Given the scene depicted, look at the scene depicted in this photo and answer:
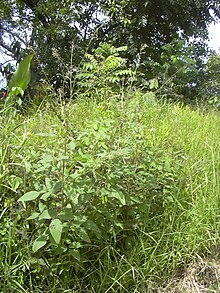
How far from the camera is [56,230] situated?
1071 millimetres

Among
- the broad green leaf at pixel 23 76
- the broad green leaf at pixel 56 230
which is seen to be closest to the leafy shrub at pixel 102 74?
the broad green leaf at pixel 23 76

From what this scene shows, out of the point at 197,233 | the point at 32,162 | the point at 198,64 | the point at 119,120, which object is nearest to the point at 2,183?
the point at 32,162

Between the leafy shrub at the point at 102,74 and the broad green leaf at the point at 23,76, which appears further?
the leafy shrub at the point at 102,74

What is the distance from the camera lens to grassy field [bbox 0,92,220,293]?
1200 millimetres

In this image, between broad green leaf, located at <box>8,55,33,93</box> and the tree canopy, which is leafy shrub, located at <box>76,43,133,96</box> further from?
the tree canopy

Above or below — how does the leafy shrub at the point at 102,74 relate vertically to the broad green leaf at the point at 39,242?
above

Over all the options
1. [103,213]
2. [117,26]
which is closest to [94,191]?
[103,213]

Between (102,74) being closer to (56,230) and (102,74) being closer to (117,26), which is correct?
(56,230)

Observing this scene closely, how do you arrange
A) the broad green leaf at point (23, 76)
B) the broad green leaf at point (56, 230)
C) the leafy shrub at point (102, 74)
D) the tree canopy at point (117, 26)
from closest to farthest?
the broad green leaf at point (56, 230) < the broad green leaf at point (23, 76) < the leafy shrub at point (102, 74) < the tree canopy at point (117, 26)

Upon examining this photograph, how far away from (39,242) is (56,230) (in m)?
Answer: 0.10

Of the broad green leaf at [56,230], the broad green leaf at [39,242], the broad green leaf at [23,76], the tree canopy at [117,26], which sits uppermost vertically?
the tree canopy at [117,26]

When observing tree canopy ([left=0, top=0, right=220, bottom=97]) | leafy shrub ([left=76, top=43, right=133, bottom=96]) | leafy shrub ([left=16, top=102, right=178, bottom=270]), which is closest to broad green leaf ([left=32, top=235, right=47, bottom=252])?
leafy shrub ([left=16, top=102, right=178, bottom=270])

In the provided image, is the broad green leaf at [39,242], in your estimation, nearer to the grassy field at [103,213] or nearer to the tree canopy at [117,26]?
the grassy field at [103,213]

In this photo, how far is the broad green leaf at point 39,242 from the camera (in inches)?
43.3
